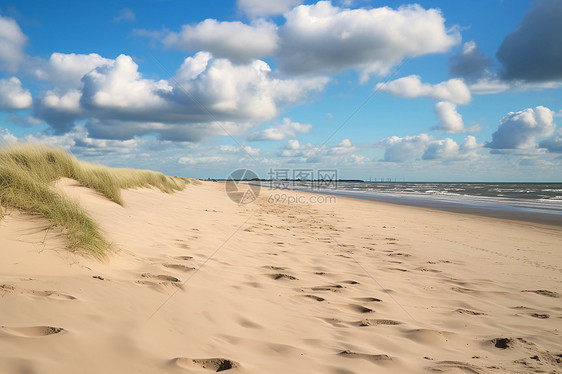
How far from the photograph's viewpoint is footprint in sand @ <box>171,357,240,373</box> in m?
1.90

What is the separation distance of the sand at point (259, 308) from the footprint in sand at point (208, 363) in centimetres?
1

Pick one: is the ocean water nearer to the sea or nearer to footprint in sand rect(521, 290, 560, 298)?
the sea

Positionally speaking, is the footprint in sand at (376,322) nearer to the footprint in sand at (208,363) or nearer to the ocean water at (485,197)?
the footprint in sand at (208,363)

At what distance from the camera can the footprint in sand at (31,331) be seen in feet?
6.26

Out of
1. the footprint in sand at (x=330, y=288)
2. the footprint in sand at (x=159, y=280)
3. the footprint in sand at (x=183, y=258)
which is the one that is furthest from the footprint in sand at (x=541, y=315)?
the footprint in sand at (x=183, y=258)

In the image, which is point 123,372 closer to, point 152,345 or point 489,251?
point 152,345

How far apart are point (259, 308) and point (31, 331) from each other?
1754mm

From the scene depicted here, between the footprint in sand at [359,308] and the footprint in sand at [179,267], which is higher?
the footprint in sand at [179,267]

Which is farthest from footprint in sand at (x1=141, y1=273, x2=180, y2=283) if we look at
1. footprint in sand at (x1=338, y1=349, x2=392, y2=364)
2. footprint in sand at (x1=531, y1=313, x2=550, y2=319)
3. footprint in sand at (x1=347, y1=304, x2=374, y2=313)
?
footprint in sand at (x1=531, y1=313, x2=550, y2=319)

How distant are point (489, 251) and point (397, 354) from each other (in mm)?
5538

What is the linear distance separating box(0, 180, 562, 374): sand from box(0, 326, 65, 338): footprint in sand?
1cm

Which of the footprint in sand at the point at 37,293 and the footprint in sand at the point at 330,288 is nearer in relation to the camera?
the footprint in sand at the point at 37,293

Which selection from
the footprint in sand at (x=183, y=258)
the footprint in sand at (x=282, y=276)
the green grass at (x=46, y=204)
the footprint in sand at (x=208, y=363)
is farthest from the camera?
the footprint in sand at (x=183, y=258)

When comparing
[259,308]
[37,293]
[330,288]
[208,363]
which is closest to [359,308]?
[330,288]
